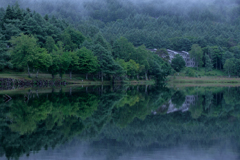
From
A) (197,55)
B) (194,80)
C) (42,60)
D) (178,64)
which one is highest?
(197,55)

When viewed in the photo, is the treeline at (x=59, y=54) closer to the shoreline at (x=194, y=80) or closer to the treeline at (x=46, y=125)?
the shoreline at (x=194, y=80)

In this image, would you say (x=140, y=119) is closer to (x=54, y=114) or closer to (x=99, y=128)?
(x=99, y=128)

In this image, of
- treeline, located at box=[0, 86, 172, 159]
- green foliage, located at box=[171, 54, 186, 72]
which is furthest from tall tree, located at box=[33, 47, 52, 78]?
green foliage, located at box=[171, 54, 186, 72]

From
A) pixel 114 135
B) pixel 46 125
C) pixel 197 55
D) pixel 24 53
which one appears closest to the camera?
pixel 114 135

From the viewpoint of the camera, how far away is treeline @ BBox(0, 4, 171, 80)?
67.1 metres

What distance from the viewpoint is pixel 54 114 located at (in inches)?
817

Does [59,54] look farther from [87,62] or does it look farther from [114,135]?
[114,135]

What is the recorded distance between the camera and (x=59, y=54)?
77.4m

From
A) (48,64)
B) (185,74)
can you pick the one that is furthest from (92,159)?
(185,74)

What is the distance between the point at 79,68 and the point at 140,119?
5817cm

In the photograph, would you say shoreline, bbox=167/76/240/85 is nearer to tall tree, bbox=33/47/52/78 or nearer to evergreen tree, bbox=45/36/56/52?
evergreen tree, bbox=45/36/56/52

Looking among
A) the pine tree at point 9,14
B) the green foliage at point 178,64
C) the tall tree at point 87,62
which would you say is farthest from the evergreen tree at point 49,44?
the green foliage at point 178,64

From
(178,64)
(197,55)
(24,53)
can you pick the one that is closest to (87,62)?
(24,53)

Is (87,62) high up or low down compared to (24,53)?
down
